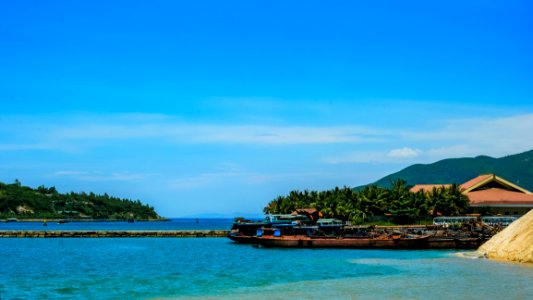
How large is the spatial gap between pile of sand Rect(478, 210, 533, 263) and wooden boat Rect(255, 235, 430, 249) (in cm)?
1593

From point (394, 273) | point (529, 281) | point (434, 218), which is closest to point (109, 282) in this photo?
point (394, 273)

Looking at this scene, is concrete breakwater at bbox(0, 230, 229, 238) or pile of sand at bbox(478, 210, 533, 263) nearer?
pile of sand at bbox(478, 210, 533, 263)

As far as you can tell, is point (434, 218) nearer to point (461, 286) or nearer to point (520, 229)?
point (520, 229)

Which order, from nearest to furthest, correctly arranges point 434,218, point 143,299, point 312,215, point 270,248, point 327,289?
1. point 143,299
2. point 327,289
3. point 270,248
4. point 434,218
5. point 312,215

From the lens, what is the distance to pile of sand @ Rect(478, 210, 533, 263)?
170ft

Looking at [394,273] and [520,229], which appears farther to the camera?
[520,229]

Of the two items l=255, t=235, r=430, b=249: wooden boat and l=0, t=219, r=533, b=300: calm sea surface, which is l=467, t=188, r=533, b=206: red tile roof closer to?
l=255, t=235, r=430, b=249: wooden boat

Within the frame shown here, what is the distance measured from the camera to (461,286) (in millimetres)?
39094

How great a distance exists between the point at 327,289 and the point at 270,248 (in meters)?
44.7

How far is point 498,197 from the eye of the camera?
350ft

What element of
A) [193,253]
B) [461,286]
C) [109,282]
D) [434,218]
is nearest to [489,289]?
[461,286]

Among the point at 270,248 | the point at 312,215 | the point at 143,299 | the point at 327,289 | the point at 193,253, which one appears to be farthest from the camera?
the point at 312,215

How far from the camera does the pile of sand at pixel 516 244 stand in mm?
51688

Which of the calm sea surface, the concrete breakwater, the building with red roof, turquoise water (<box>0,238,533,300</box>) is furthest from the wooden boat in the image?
the concrete breakwater
